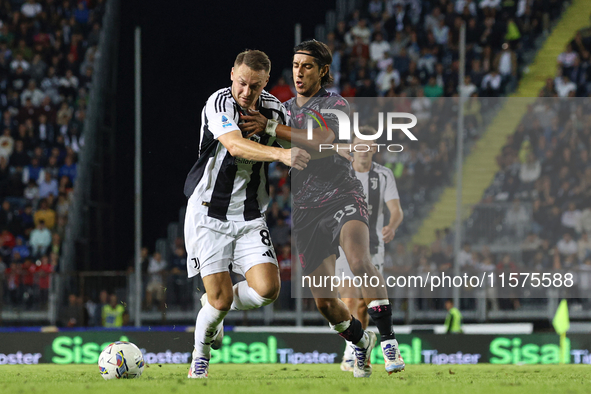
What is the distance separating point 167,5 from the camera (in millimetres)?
18234

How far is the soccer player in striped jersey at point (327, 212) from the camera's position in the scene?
6.75m

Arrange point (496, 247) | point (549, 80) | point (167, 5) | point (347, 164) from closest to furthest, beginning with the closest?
1. point (347, 164)
2. point (496, 247)
3. point (549, 80)
4. point (167, 5)

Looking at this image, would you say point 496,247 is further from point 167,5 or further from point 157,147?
point 167,5

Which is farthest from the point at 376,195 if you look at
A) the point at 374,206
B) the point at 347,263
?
the point at 347,263

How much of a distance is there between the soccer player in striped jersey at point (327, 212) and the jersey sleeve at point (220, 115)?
0.49ft

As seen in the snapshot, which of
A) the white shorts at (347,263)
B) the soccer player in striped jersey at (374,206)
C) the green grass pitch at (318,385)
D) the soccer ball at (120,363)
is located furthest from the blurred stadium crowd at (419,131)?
the soccer ball at (120,363)

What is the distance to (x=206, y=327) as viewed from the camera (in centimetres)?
674

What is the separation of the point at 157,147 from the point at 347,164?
7.76m

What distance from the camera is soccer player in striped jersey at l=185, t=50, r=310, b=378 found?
6574 mm

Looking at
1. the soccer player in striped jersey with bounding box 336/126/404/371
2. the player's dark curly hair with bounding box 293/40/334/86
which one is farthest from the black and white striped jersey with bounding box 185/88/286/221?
the soccer player in striped jersey with bounding box 336/126/404/371

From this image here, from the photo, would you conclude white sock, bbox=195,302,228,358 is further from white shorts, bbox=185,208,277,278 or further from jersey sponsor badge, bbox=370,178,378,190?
jersey sponsor badge, bbox=370,178,378,190

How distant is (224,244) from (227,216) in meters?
0.23

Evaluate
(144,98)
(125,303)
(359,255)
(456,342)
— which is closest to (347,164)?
(359,255)

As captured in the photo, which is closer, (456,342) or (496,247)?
(456,342)
